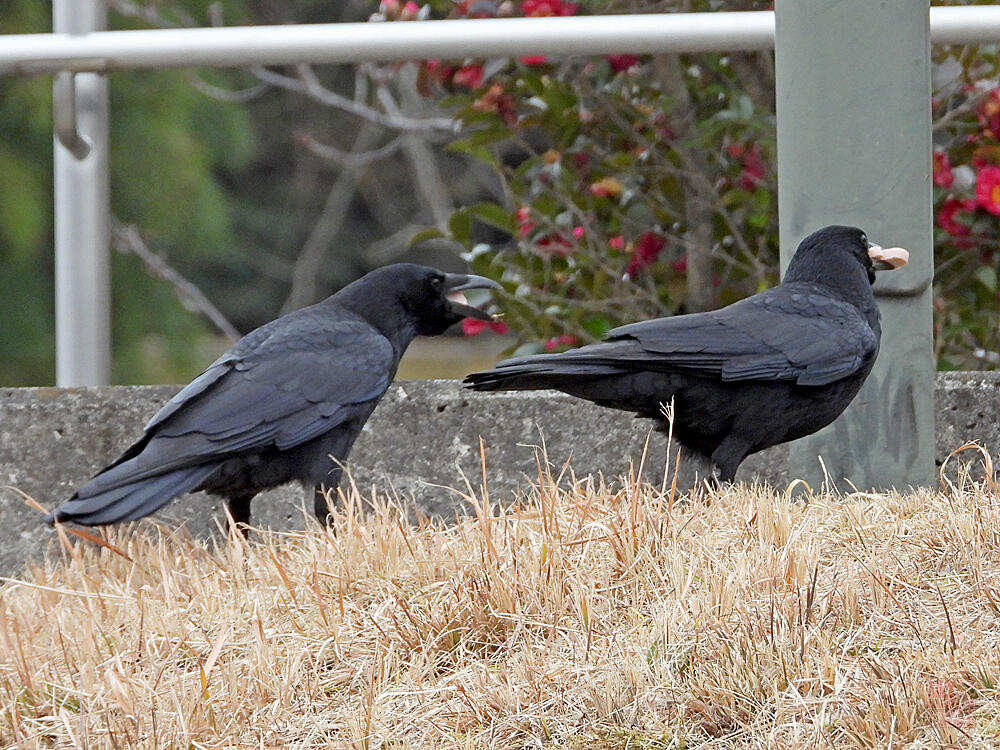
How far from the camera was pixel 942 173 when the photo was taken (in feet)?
14.5

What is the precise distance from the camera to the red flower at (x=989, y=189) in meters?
4.23

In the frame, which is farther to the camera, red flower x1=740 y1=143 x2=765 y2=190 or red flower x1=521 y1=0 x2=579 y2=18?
red flower x1=740 y1=143 x2=765 y2=190

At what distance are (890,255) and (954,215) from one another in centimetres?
125

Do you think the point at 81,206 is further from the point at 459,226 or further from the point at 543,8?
the point at 543,8

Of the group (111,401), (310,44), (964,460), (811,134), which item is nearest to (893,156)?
(811,134)

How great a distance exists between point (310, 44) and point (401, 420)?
1.05m

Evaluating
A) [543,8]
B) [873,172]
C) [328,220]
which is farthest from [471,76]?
[328,220]

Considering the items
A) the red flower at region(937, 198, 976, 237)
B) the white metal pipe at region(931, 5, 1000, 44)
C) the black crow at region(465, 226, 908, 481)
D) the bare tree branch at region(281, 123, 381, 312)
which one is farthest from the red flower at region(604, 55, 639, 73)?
the bare tree branch at region(281, 123, 381, 312)

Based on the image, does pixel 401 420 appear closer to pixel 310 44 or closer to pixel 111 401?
pixel 111 401

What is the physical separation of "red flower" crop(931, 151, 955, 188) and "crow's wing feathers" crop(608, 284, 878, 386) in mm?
923

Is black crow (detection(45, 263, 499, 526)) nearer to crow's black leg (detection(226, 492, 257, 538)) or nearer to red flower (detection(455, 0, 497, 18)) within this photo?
crow's black leg (detection(226, 492, 257, 538))

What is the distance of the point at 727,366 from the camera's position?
3525mm

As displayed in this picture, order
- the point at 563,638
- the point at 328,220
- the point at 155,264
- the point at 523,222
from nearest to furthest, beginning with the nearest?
the point at 563,638 < the point at 523,222 < the point at 155,264 < the point at 328,220

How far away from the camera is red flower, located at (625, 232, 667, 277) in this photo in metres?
4.86
